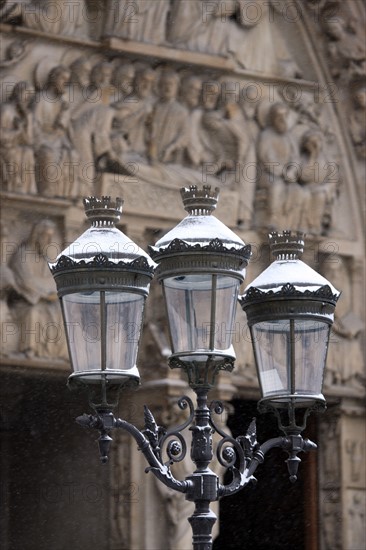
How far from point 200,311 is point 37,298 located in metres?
5.80

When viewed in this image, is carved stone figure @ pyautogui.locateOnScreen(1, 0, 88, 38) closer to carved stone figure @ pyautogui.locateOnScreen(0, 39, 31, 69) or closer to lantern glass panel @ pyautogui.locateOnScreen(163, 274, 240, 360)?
carved stone figure @ pyautogui.locateOnScreen(0, 39, 31, 69)

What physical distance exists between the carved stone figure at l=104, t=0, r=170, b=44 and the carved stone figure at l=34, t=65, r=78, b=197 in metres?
0.60

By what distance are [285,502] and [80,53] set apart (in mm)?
4776

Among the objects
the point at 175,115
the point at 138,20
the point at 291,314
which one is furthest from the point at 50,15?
the point at 291,314

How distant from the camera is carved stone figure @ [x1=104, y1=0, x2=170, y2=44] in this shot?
504 inches

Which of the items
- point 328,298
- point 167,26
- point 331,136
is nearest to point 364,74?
point 331,136

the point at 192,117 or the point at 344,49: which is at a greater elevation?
the point at 344,49

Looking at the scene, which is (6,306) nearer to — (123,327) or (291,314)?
(291,314)

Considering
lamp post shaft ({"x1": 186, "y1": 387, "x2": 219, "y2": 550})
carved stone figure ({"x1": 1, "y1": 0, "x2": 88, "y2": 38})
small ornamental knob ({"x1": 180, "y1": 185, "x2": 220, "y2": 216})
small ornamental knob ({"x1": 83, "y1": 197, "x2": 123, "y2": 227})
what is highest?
carved stone figure ({"x1": 1, "y1": 0, "x2": 88, "y2": 38})

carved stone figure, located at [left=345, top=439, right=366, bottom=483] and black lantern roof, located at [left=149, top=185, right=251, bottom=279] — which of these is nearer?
black lantern roof, located at [left=149, top=185, right=251, bottom=279]

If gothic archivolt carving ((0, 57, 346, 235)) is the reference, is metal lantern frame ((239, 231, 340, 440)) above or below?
below

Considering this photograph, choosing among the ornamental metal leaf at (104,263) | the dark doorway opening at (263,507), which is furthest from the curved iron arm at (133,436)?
the dark doorway opening at (263,507)

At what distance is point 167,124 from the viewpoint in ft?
42.7

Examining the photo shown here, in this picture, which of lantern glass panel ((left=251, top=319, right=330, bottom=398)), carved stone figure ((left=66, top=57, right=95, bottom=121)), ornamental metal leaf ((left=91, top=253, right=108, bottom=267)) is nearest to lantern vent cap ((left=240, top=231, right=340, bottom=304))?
lantern glass panel ((left=251, top=319, right=330, bottom=398))
